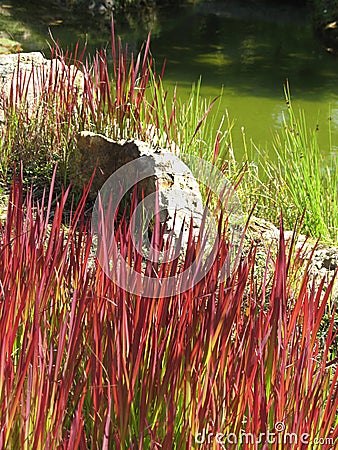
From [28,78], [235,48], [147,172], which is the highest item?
[235,48]

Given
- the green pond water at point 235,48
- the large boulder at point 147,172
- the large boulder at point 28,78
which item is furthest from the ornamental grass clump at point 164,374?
the green pond water at point 235,48

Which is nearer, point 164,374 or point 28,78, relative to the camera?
point 164,374

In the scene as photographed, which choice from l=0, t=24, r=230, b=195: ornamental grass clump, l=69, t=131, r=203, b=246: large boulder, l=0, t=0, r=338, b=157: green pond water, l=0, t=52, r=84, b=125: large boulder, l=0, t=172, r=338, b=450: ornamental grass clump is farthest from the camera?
l=0, t=0, r=338, b=157: green pond water

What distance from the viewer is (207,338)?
1240 mm

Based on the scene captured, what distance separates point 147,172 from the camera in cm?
295

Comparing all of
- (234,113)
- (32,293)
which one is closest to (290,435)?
(32,293)

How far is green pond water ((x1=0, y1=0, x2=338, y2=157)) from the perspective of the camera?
27.6 ft

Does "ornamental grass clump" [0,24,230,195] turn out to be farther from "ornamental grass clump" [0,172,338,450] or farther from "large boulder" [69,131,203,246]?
"ornamental grass clump" [0,172,338,450]

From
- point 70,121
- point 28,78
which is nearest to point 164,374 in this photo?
point 70,121

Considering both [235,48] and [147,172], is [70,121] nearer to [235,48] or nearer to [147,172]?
[147,172]

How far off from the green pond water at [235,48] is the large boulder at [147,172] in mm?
2863

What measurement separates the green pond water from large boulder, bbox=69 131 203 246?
2863 mm

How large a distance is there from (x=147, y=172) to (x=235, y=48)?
398 inches

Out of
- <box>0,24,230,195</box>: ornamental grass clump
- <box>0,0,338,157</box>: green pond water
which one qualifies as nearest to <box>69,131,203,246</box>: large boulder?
<box>0,24,230,195</box>: ornamental grass clump
